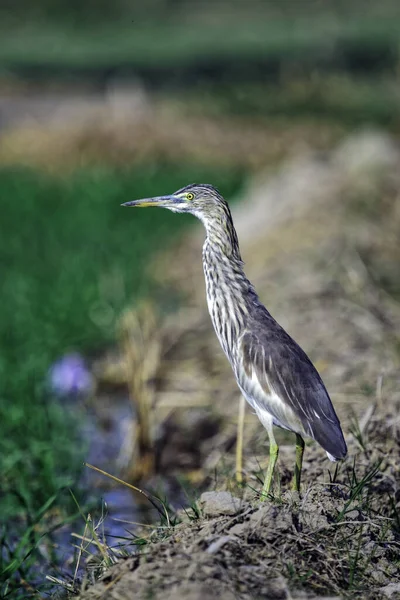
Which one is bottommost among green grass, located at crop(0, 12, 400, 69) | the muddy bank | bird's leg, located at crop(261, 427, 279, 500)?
the muddy bank

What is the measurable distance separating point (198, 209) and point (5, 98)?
2769 centimetres

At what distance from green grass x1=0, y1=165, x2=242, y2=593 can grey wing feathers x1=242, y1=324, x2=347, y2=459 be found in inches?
45.2

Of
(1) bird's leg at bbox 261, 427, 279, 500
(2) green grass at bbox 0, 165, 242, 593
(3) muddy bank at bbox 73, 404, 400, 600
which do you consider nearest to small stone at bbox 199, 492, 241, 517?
(3) muddy bank at bbox 73, 404, 400, 600

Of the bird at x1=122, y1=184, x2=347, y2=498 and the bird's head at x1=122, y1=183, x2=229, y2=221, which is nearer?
the bird at x1=122, y1=184, x2=347, y2=498

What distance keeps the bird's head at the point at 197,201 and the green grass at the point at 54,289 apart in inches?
53.2

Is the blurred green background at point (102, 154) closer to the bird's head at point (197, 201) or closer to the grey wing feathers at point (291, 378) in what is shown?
the grey wing feathers at point (291, 378)

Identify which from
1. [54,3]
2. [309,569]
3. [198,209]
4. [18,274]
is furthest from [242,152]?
[54,3]

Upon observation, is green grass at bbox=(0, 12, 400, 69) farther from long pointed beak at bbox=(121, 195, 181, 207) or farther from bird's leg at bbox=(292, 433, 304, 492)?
bird's leg at bbox=(292, 433, 304, 492)

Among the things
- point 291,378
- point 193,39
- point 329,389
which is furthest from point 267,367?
point 193,39

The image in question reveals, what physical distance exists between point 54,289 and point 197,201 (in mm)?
5329

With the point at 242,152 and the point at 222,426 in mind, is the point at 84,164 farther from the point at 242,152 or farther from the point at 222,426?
the point at 222,426

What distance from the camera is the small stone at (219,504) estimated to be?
4.27m

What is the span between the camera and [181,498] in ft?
20.0

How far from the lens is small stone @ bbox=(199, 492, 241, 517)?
4.27 meters
